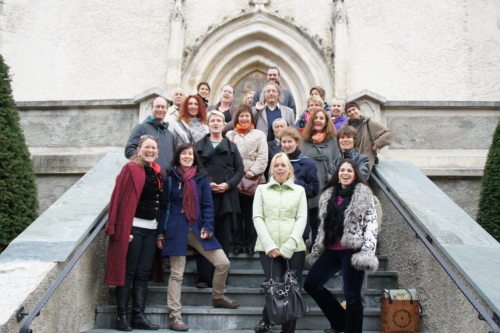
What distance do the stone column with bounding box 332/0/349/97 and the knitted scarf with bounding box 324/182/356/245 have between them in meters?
7.60

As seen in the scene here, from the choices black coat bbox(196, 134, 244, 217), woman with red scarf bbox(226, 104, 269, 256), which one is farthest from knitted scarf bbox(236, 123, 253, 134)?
black coat bbox(196, 134, 244, 217)

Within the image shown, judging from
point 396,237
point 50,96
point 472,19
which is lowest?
point 396,237

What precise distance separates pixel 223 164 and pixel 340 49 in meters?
7.59

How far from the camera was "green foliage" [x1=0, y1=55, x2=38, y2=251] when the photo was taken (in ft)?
20.1

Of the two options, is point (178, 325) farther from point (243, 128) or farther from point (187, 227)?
point (243, 128)

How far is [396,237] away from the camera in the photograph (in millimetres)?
6059

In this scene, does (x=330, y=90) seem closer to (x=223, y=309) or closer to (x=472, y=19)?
(x=472, y=19)

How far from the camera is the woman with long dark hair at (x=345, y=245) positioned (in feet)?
15.0

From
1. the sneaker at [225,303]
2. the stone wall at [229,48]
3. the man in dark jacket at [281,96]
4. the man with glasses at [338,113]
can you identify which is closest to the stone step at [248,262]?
the sneaker at [225,303]

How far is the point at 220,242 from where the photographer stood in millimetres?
5617

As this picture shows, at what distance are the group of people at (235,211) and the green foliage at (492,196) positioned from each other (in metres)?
1.74

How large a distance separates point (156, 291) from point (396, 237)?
2715 mm

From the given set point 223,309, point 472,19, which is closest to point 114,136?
point 223,309

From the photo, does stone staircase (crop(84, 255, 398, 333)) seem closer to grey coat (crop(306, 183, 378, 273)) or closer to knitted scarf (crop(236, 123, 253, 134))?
grey coat (crop(306, 183, 378, 273))
